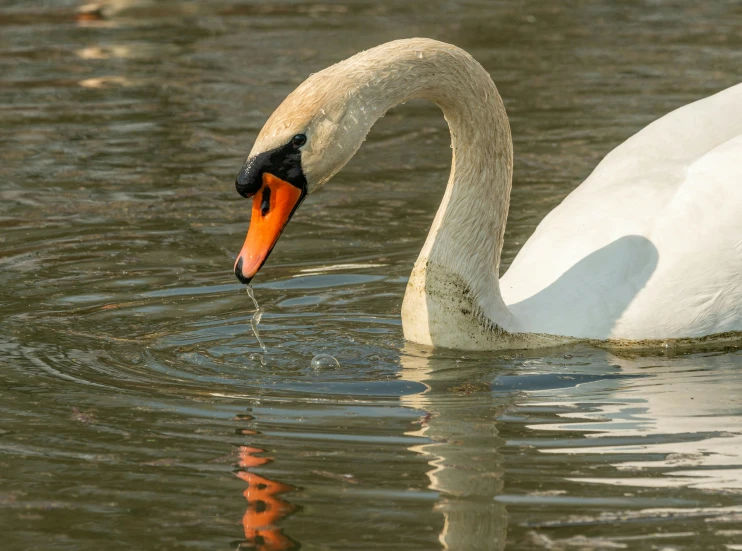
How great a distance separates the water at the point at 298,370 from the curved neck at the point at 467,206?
0.88 feet

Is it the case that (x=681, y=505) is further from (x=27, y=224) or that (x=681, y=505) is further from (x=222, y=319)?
(x=27, y=224)

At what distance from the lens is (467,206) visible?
7.51 meters

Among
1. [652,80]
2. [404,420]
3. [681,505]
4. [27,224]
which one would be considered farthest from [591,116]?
[681,505]

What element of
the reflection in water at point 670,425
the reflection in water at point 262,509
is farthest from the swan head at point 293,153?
the reflection in water at point 670,425

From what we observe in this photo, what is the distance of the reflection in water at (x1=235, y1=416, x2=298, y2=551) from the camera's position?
16.2ft

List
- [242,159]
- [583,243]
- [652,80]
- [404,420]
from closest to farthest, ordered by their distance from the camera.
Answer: [404,420] < [583,243] < [242,159] < [652,80]

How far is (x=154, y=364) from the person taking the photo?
7.27 meters

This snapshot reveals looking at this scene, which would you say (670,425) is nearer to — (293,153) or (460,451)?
(460,451)

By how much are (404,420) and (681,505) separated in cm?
148

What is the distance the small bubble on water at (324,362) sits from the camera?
7188 millimetres

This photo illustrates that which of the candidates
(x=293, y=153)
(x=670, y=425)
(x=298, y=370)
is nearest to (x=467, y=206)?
(x=298, y=370)

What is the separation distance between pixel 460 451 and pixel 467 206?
195cm

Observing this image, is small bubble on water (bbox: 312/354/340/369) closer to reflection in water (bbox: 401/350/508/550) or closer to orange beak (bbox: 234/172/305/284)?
reflection in water (bbox: 401/350/508/550)

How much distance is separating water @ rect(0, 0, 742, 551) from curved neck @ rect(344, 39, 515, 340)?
27 cm
